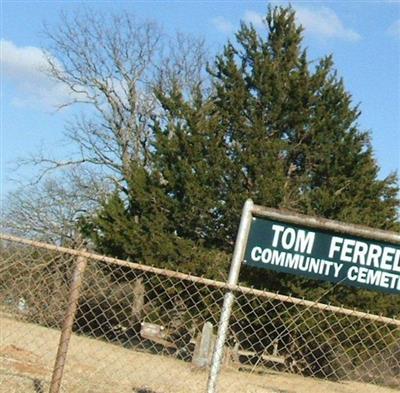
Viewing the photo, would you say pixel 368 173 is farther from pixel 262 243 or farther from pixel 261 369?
pixel 262 243

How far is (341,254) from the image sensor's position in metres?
4.50

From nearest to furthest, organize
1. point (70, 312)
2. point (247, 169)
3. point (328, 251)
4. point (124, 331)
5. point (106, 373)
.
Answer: point (328, 251)
point (70, 312)
point (106, 373)
point (124, 331)
point (247, 169)

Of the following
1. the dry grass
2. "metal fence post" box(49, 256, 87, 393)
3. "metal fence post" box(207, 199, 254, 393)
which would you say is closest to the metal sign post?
"metal fence post" box(207, 199, 254, 393)

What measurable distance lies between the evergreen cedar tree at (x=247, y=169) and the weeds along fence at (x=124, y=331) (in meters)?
2.22

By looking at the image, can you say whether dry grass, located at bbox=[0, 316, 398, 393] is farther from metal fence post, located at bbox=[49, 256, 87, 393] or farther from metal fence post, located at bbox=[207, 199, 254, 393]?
metal fence post, located at bbox=[207, 199, 254, 393]

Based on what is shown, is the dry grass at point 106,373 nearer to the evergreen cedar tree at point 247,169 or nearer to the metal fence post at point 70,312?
the metal fence post at point 70,312

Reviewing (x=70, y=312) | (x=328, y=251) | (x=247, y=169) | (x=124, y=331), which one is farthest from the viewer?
(x=247, y=169)

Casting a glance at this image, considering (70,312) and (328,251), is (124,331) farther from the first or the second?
(328,251)

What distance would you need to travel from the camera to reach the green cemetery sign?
446 centimetres

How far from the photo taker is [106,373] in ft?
33.5

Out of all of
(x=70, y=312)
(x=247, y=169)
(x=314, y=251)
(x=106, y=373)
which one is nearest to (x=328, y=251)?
(x=314, y=251)

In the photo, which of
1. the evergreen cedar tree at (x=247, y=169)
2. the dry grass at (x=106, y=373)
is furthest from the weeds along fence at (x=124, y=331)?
the evergreen cedar tree at (x=247, y=169)

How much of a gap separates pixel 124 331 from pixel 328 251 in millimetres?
10329

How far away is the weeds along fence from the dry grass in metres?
0.03
